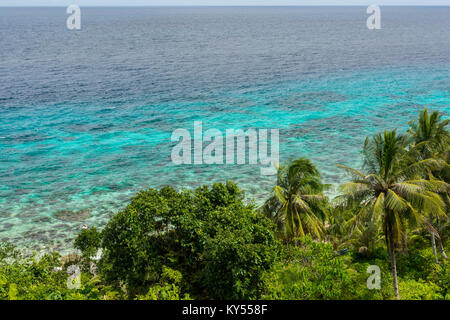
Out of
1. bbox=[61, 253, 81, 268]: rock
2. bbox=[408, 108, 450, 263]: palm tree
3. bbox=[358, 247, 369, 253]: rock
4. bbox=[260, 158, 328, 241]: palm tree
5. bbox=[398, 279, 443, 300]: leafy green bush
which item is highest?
bbox=[408, 108, 450, 263]: palm tree

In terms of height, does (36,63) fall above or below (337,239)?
above

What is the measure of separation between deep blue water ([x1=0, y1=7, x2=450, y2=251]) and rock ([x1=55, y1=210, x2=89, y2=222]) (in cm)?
62

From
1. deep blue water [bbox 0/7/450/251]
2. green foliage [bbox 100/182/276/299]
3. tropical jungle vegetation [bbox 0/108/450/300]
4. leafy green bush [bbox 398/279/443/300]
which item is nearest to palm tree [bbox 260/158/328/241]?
tropical jungle vegetation [bbox 0/108/450/300]

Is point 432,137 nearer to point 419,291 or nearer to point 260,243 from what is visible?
point 419,291

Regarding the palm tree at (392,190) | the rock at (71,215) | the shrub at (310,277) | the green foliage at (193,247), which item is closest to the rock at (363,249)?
the palm tree at (392,190)

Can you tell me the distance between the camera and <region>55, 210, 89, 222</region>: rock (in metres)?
34.7

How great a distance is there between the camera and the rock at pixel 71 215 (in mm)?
34656

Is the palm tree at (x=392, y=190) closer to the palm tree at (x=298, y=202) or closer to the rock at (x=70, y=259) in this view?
the palm tree at (x=298, y=202)

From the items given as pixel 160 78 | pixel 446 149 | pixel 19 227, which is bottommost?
pixel 19 227

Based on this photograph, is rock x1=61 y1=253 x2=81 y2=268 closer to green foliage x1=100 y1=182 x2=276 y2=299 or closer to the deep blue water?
the deep blue water

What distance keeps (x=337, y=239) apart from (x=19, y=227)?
27046 millimetres

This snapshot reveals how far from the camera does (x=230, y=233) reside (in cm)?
1905
